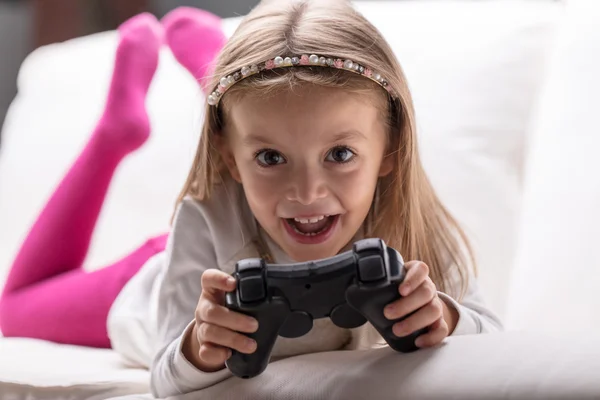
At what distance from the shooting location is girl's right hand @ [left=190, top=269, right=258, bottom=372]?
0.81m

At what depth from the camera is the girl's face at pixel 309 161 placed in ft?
3.05

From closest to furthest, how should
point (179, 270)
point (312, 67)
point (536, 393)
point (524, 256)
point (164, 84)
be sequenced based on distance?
point (536, 393) < point (312, 67) < point (179, 270) < point (524, 256) < point (164, 84)

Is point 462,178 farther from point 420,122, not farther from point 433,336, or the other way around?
point 433,336

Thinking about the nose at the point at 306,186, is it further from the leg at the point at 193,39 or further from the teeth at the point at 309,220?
the leg at the point at 193,39

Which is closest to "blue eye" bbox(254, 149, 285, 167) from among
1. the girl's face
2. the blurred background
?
the girl's face

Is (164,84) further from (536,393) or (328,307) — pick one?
(536,393)

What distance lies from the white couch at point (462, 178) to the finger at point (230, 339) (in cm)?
4

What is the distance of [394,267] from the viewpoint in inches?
31.0

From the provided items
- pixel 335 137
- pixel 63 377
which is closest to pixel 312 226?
pixel 335 137

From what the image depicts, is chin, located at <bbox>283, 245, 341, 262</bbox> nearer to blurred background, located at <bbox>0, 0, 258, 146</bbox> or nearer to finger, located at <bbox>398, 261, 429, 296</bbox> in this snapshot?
finger, located at <bbox>398, 261, 429, 296</bbox>

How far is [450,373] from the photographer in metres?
0.76

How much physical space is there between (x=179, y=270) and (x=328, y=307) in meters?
0.33

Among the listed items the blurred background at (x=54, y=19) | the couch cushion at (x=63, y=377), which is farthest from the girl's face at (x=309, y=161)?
the blurred background at (x=54, y=19)

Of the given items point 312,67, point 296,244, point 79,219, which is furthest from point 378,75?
point 79,219
